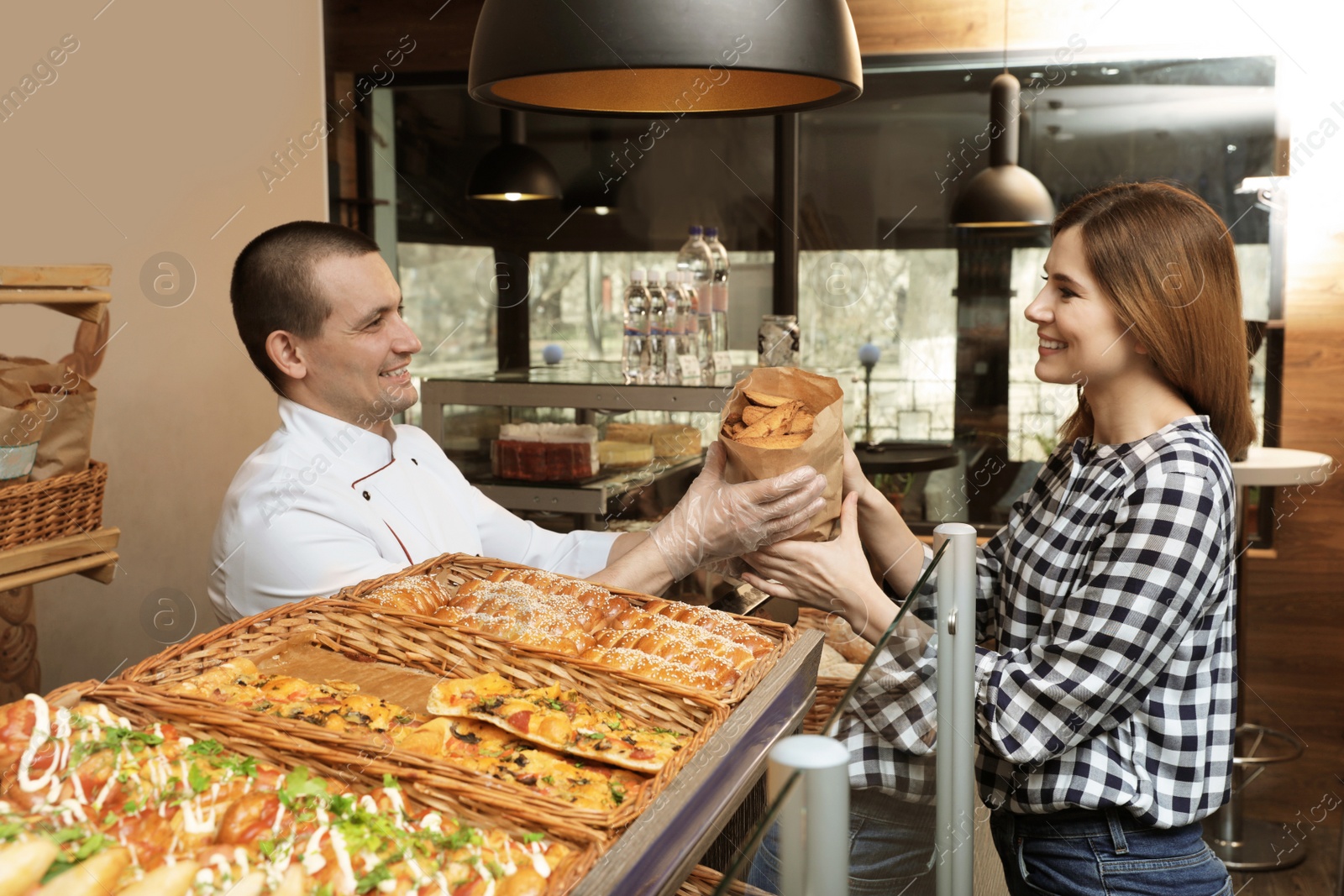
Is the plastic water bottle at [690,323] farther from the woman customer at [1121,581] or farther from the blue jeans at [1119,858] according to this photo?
the blue jeans at [1119,858]

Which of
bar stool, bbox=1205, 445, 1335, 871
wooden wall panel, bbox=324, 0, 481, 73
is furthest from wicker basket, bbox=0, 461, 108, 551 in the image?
wooden wall panel, bbox=324, 0, 481, 73

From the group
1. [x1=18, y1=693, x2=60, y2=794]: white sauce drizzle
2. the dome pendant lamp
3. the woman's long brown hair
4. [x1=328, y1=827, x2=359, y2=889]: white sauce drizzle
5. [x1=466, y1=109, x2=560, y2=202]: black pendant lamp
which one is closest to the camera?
[x1=328, y1=827, x2=359, y2=889]: white sauce drizzle

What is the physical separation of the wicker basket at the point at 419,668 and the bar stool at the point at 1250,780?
8.31 feet

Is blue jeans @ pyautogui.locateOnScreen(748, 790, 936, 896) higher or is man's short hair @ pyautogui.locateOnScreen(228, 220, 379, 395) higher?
man's short hair @ pyautogui.locateOnScreen(228, 220, 379, 395)

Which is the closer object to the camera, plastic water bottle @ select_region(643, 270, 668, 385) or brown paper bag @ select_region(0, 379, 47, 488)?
brown paper bag @ select_region(0, 379, 47, 488)

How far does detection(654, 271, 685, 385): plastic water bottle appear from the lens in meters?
2.87

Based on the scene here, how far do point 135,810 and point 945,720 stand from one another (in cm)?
75

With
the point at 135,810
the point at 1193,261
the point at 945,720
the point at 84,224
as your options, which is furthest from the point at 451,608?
the point at 84,224

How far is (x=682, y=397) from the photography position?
2.75 metres

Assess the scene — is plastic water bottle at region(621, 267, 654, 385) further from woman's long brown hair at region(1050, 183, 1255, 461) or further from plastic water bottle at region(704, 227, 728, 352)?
woman's long brown hair at region(1050, 183, 1255, 461)

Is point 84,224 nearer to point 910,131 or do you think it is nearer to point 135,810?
point 135,810

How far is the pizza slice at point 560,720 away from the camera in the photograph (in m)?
0.94

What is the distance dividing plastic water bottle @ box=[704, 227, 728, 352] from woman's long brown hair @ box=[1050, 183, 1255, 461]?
163 cm

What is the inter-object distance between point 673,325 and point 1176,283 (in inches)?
61.8
